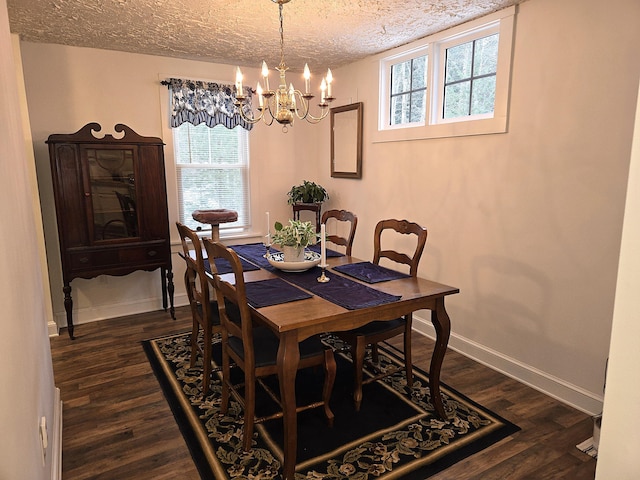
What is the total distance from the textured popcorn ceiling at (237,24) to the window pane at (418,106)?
0.45 meters

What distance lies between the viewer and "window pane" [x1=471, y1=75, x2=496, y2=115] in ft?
9.64

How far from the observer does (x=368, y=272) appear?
8.60 feet

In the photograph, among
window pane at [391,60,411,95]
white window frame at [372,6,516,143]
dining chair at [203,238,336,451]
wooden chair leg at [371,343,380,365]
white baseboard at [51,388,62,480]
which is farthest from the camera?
window pane at [391,60,411,95]

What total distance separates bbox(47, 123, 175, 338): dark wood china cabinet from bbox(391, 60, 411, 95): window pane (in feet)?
7.20

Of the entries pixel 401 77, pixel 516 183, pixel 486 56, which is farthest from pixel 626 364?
pixel 401 77

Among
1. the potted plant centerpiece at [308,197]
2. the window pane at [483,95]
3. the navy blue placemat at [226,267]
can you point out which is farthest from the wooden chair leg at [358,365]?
the potted plant centerpiece at [308,197]

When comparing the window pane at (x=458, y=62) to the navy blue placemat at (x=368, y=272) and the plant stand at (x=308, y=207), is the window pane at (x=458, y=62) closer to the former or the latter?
the navy blue placemat at (x=368, y=272)

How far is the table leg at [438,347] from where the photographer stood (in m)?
2.28

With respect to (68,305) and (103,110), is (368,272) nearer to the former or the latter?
(68,305)

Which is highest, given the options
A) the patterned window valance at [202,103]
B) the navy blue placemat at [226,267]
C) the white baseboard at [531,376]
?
the patterned window valance at [202,103]

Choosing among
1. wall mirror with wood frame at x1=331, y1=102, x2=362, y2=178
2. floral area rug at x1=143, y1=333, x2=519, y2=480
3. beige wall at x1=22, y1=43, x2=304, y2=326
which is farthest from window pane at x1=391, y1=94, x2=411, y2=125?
floral area rug at x1=143, y1=333, x2=519, y2=480

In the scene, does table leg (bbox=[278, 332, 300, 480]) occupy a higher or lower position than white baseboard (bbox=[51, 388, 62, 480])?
higher

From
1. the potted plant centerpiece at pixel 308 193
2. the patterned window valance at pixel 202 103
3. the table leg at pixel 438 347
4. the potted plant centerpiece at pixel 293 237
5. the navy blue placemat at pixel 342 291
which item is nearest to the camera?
the navy blue placemat at pixel 342 291

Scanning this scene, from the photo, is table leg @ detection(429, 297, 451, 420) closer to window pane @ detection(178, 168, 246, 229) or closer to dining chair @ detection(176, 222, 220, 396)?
dining chair @ detection(176, 222, 220, 396)
